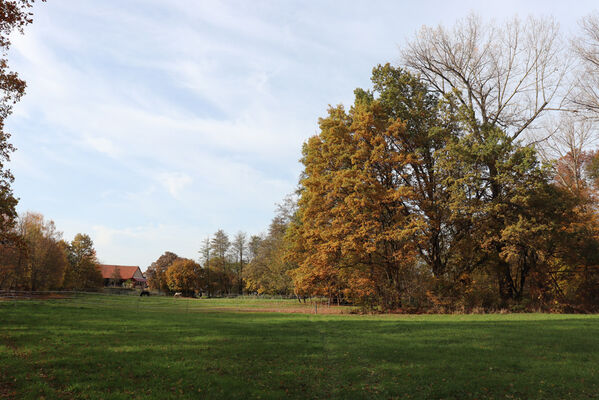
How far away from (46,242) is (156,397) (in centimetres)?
5703

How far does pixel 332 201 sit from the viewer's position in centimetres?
2877

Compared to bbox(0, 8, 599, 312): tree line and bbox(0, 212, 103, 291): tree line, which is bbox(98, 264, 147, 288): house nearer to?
bbox(0, 212, 103, 291): tree line

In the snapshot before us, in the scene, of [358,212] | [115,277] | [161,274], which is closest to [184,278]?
[161,274]

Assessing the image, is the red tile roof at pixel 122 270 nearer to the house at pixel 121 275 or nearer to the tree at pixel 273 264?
the house at pixel 121 275

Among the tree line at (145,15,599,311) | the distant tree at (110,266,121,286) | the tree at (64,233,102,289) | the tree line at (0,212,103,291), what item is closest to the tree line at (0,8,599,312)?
the tree line at (145,15,599,311)

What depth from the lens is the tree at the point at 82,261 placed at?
227ft

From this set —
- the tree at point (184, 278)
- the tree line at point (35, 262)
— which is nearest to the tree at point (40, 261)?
the tree line at point (35, 262)

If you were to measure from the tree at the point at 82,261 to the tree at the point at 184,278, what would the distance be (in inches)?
552

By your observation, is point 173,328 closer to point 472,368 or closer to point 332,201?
point 472,368

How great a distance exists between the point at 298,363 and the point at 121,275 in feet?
408

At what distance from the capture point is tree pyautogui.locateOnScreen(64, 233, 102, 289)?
227ft

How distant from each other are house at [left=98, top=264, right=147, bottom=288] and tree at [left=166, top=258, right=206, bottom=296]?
36.9 m

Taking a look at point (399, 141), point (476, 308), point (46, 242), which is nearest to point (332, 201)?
point (399, 141)

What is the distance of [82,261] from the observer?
69.7m
